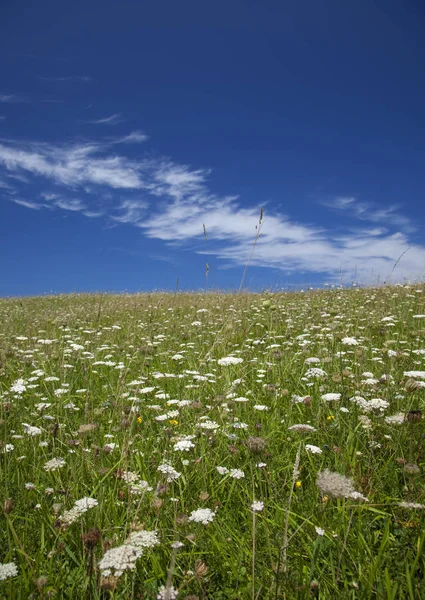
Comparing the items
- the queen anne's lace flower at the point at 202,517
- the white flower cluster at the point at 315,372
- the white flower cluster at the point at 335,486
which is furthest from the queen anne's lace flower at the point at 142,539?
the white flower cluster at the point at 315,372

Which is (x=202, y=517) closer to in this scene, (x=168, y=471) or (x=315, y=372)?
(x=168, y=471)

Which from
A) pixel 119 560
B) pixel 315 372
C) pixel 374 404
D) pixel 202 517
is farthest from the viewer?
pixel 315 372

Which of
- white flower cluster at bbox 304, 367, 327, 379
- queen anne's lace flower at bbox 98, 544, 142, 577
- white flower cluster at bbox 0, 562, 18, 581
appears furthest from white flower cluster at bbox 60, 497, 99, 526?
white flower cluster at bbox 304, 367, 327, 379

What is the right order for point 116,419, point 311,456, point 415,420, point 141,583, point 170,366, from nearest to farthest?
point 141,583
point 415,420
point 311,456
point 116,419
point 170,366

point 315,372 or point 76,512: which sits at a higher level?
point 315,372

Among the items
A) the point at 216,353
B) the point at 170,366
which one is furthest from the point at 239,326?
the point at 170,366

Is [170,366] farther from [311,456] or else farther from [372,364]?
[311,456]

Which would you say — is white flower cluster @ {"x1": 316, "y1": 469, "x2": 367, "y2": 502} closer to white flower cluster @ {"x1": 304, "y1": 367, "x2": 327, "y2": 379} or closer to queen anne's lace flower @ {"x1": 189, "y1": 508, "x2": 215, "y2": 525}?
queen anne's lace flower @ {"x1": 189, "y1": 508, "x2": 215, "y2": 525}

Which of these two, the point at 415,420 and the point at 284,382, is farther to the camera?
the point at 284,382

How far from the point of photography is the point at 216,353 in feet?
20.5

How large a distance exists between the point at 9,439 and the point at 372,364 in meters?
3.93

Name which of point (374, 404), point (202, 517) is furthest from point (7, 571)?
point (374, 404)

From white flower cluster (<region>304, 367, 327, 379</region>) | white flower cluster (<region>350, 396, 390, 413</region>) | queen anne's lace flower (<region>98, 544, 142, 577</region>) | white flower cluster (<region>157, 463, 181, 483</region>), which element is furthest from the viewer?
white flower cluster (<region>304, 367, 327, 379</region>)

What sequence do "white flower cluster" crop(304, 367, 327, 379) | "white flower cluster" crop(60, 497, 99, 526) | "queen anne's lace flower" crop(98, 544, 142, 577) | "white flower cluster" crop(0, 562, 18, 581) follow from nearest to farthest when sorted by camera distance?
"queen anne's lace flower" crop(98, 544, 142, 577)
"white flower cluster" crop(0, 562, 18, 581)
"white flower cluster" crop(60, 497, 99, 526)
"white flower cluster" crop(304, 367, 327, 379)
